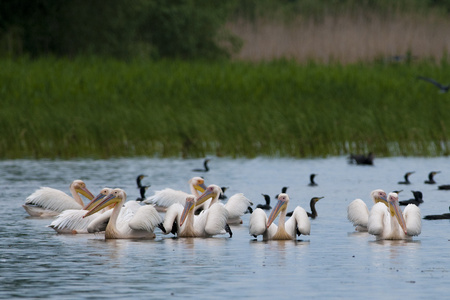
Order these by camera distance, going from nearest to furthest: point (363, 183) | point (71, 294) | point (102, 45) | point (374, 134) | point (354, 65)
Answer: point (71, 294) → point (363, 183) → point (374, 134) → point (354, 65) → point (102, 45)

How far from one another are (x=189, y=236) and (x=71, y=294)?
3985 mm

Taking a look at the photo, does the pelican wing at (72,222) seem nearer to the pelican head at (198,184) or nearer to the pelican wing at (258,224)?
the pelican wing at (258,224)

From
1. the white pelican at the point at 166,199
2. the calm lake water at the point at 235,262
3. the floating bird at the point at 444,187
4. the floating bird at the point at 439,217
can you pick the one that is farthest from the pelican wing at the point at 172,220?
the floating bird at the point at 444,187

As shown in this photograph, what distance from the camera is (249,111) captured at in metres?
24.8

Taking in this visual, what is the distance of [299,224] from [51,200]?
4024 millimetres

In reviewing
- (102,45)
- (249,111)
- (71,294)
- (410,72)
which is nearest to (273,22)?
(102,45)

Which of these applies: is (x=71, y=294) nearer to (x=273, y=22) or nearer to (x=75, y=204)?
(x=75, y=204)

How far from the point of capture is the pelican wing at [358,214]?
13008mm

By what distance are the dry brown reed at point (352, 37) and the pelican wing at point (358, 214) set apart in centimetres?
1965

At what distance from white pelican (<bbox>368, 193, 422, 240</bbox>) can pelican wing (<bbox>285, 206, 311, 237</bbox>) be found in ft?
2.36

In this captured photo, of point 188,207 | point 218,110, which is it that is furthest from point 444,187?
point 218,110

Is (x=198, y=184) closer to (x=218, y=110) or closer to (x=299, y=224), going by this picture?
(x=299, y=224)

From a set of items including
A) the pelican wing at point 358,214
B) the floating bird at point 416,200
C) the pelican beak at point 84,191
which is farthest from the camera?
the floating bird at point 416,200

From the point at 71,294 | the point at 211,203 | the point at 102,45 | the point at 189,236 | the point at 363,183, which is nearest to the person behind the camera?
the point at 71,294
